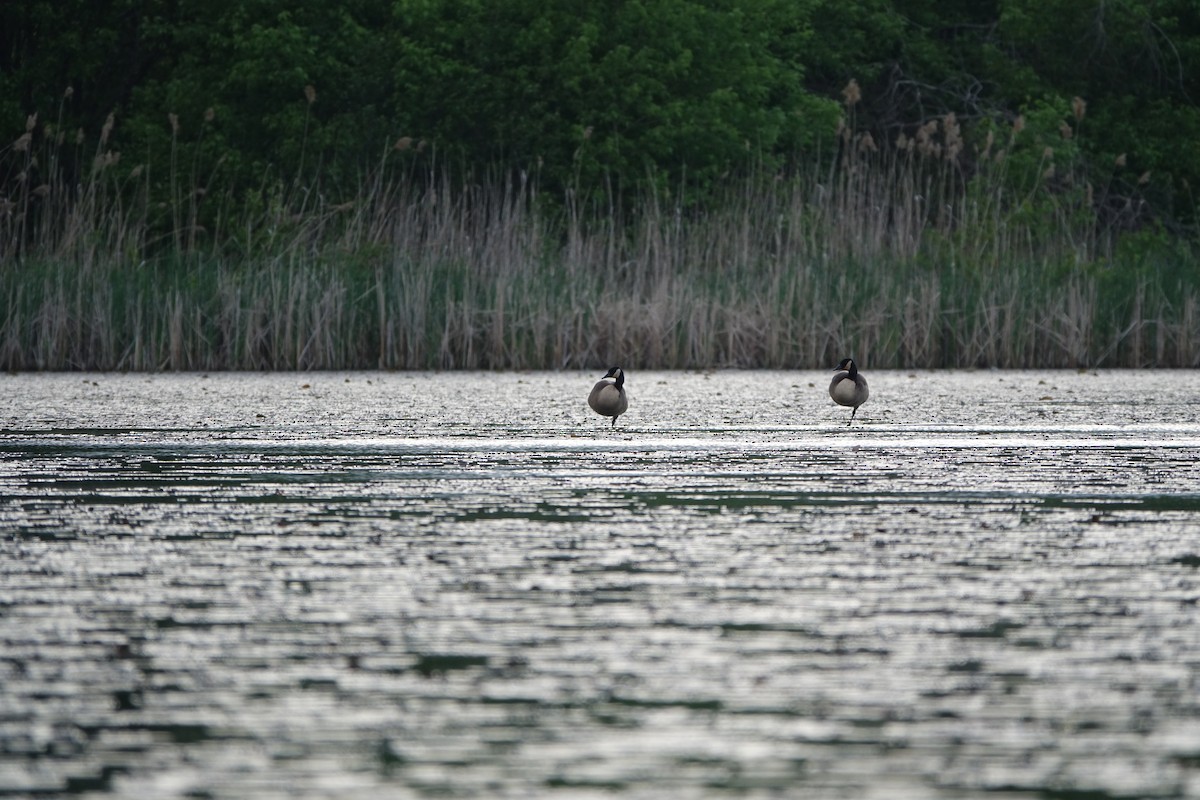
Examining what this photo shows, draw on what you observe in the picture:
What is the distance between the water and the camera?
257 cm

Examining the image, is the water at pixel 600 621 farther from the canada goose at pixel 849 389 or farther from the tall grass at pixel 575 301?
the tall grass at pixel 575 301

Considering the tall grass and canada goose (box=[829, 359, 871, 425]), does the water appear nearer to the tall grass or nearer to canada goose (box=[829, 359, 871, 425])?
canada goose (box=[829, 359, 871, 425])

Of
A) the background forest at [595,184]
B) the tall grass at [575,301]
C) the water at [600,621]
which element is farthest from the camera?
the background forest at [595,184]

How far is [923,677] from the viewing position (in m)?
3.11

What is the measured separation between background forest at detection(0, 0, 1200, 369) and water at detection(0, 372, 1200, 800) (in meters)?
6.93

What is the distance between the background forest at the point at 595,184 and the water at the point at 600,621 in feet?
22.7

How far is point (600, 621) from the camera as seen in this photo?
362 centimetres

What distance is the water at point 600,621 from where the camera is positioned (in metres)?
2.57

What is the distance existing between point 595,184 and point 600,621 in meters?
23.0

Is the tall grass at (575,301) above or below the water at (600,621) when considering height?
above

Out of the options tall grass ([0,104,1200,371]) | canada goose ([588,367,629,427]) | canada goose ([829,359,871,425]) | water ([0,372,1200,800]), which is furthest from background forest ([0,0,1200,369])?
water ([0,372,1200,800])

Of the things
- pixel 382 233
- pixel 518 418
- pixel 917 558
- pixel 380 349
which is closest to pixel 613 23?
pixel 382 233

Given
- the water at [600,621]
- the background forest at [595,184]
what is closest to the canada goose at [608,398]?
the water at [600,621]

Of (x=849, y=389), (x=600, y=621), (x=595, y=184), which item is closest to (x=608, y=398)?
(x=849, y=389)
